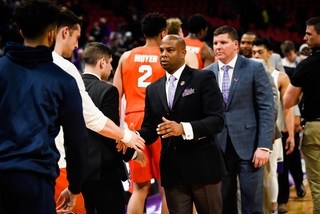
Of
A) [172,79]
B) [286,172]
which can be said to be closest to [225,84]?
[172,79]

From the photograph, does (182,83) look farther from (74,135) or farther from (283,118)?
(283,118)

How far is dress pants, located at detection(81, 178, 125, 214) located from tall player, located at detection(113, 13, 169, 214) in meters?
0.76

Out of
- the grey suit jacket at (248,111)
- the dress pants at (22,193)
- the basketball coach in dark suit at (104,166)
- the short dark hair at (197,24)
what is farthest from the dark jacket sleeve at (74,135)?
the short dark hair at (197,24)

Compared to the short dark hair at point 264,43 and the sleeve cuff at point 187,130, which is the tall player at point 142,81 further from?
the short dark hair at point 264,43

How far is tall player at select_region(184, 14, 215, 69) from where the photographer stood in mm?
5207

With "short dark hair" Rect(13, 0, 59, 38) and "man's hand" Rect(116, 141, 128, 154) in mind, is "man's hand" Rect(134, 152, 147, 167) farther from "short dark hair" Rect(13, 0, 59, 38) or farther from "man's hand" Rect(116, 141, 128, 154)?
"short dark hair" Rect(13, 0, 59, 38)

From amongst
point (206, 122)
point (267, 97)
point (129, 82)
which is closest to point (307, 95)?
point (267, 97)

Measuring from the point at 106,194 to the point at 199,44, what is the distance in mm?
2803

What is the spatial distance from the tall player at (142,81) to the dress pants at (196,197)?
1049mm

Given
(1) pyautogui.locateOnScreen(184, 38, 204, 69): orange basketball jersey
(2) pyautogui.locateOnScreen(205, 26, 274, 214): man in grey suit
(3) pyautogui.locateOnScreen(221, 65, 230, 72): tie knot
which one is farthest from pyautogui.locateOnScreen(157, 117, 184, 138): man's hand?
(1) pyautogui.locateOnScreen(184, 38, 204, 69): orange basketball jersey

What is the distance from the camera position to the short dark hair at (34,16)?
1.98m

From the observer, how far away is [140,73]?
4355 millimetres

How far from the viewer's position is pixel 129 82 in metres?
4.42

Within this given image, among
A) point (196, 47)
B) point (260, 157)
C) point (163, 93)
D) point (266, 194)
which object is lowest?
point (266, 194)
